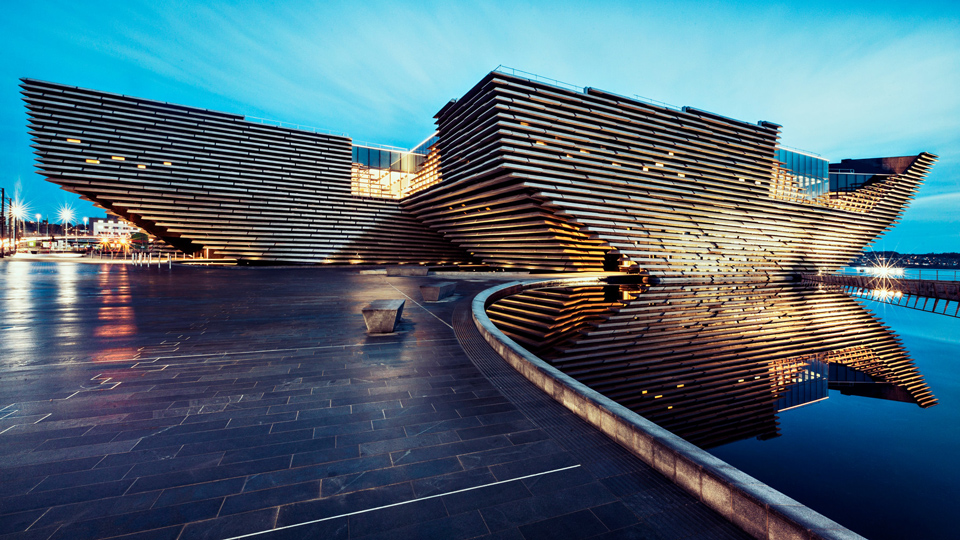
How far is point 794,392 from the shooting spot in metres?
7.90

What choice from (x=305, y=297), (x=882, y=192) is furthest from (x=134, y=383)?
(x=882, y=192)

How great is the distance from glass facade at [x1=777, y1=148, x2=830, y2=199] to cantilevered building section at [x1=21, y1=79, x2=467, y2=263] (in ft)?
141

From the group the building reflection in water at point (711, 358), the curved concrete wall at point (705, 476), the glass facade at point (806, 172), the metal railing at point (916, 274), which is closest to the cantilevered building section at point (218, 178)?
the building reflection in water at point (711, 358)

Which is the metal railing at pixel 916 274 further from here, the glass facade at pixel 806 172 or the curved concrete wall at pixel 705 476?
the curved concrete wall at pixel 705 476

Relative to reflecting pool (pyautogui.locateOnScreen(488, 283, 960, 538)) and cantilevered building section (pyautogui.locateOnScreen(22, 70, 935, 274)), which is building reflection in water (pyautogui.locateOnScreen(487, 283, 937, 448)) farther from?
cantilevered building section (pyautogui.locateOnScreen(22, 70, 935, 274))

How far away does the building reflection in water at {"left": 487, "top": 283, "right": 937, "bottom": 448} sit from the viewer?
6.89 metres

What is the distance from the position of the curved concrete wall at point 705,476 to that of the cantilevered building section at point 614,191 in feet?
74.4

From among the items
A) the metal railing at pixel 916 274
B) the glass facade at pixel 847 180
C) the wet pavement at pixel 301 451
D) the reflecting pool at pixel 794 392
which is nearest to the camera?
the wet pavement at pixel 301 451

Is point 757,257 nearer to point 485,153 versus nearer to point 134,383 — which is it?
point 485,153

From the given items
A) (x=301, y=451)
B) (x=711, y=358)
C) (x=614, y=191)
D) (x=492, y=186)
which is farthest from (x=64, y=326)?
(x=614, y=191)

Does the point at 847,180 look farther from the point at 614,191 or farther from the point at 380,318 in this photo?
the point at 380,318

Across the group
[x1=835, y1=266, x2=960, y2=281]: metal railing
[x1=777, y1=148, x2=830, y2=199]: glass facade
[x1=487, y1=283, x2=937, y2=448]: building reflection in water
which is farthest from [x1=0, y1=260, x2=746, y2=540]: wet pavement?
[x1=777, y1=148, x2=830, y2=199]: glass facade

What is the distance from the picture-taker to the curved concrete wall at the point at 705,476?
196 centimetres

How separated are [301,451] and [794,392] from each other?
981 cm
